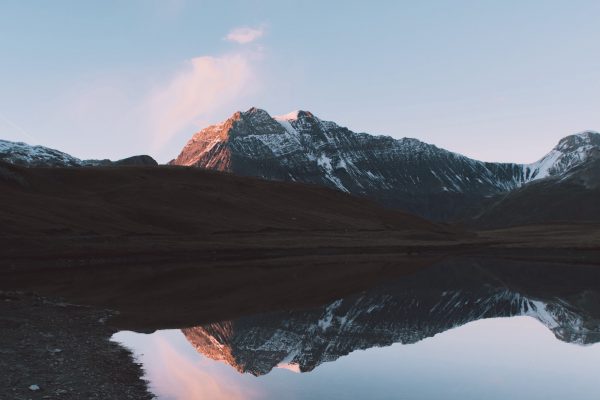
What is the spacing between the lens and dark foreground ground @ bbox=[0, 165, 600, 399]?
3123cm

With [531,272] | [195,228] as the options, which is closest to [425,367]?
[531,272]

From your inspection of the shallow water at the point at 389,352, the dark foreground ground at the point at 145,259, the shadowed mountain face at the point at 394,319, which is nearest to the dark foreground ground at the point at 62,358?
the dark foreground ground at the point at 145,259

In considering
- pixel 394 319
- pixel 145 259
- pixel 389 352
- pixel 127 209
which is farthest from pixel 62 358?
pixel 127 209

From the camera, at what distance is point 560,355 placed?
1465 inches

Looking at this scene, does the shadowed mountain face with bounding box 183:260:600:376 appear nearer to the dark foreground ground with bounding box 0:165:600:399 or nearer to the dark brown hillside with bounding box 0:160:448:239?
the dark foreground ground with bounding box 0:165:600:399

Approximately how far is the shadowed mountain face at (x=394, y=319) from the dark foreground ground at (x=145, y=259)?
437 centimetres

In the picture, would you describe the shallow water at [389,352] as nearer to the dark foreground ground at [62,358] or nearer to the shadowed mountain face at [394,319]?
the shadowed mountain face at [394,319]

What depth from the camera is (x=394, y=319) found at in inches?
1967

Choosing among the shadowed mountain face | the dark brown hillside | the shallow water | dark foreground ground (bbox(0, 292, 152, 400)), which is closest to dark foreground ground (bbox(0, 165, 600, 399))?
dark foreground ground (bbox(0, 292, 152, 400))

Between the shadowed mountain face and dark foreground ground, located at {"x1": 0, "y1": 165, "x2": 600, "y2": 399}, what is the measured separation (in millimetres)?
4374

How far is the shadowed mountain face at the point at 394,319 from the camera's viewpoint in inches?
1436

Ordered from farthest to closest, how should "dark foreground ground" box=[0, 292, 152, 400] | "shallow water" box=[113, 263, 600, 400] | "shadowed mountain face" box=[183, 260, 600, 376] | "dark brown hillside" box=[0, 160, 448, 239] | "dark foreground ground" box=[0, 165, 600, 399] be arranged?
"dark brown hillside" box=[0, 160, 448, 239], "shadowed mountain face" box=[183, 260, 600, 376], "dark foreground ground" box=[0, 165, 600, 399], "shallow water" box=[113, 263, 600, 400], "dark foreground ground" box=[0, 292, 152, 400]

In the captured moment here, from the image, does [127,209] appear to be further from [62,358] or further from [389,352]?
[62,358]

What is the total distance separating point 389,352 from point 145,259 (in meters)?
69.1
